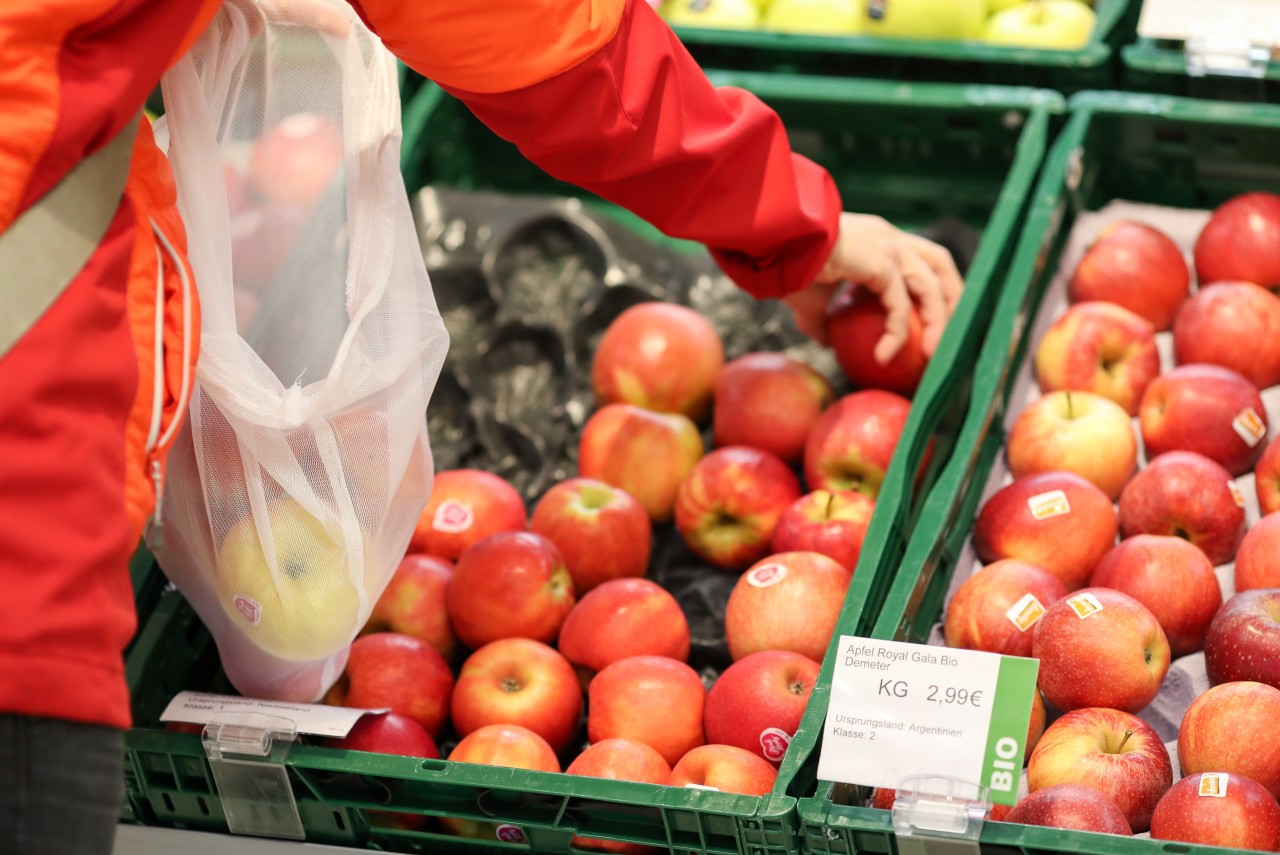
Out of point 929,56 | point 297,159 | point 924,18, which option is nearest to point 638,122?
point 297,159

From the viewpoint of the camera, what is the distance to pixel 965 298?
6.19ft

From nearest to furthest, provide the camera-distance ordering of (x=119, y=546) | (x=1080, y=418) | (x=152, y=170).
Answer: (x=119, y=546), (x=152, y=170), (x=1080, y=418)

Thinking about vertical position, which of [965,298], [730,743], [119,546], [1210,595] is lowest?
[730,743]

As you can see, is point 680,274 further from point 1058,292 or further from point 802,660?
point 802,660

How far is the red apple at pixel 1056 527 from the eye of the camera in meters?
1.69

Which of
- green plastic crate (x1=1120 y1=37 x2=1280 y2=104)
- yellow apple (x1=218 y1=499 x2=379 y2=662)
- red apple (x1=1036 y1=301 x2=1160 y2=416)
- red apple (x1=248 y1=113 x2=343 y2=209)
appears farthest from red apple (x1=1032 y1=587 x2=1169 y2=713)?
green plastic crate (x1=1120 y1=37 x2=1280 y2=104)

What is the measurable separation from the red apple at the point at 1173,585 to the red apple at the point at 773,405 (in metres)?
0.54

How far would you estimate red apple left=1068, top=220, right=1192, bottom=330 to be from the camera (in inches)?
80.2

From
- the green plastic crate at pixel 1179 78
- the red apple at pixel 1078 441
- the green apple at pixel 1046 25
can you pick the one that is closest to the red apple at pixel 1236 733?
the red apple at pixel 1078 441

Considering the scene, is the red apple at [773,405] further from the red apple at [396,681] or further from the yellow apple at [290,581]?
the yellow apple at [290,581]

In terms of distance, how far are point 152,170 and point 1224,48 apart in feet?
5.65


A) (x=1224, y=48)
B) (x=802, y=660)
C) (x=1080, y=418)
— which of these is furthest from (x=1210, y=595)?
(x=1224, y=48)

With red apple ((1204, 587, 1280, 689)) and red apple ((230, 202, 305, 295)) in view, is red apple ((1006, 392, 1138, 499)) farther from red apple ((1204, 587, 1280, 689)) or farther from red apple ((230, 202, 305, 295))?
red apple ((230, 202, 305, 295))

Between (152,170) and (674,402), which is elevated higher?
(152,170)
